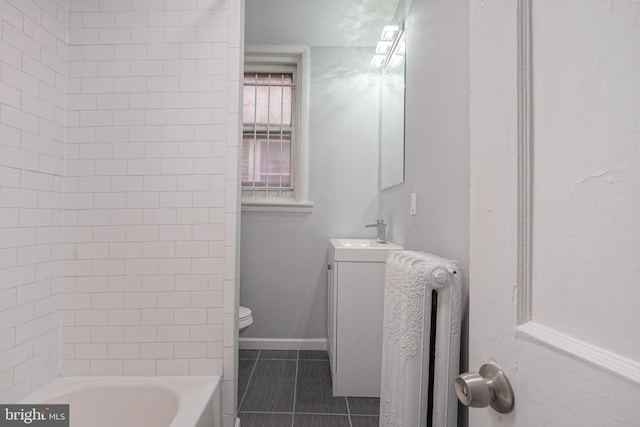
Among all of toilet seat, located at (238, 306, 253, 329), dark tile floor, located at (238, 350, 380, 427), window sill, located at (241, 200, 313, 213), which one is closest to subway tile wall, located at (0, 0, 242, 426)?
dark tile floor, located at (238, 350, 380, 427)

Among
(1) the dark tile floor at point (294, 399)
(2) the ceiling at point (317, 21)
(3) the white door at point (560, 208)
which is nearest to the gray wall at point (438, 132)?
(2) the ceiling at point (317, 21)

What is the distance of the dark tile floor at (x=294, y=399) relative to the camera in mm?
1757

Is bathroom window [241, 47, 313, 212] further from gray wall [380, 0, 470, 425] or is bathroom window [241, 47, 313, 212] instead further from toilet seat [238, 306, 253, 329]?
gray wall [380, 0, 470, 425]

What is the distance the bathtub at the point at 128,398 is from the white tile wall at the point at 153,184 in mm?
78

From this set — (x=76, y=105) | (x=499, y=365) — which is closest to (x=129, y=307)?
(x=76, y=105)

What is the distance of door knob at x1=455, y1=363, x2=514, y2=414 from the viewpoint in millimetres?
442

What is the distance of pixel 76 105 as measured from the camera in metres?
1.52

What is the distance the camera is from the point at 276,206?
9.00ft

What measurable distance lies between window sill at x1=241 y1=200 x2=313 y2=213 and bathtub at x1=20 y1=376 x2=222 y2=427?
150 cm

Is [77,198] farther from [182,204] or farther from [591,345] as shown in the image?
[591,345]

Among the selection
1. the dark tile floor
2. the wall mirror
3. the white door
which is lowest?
the dark tile floor

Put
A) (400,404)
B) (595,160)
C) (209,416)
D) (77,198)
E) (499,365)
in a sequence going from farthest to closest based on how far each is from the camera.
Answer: (77,198), (209,416), (400,404), (499,365), (595,160)

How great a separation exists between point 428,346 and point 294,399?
1.27m

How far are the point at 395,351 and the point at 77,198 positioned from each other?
157cm
